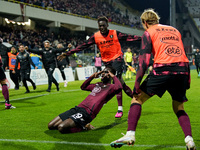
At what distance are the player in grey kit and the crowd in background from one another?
30.3 metres

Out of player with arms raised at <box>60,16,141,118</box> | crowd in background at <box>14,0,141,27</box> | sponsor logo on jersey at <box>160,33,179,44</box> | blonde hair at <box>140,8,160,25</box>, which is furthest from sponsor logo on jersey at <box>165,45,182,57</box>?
crowd in background at <box>14,0,141,27</box>

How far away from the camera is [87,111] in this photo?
522cm

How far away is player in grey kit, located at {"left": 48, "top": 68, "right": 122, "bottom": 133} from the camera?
5.13 meters

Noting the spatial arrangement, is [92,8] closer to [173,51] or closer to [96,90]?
[96,90]

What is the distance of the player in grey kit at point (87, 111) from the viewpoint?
5129 millimetres

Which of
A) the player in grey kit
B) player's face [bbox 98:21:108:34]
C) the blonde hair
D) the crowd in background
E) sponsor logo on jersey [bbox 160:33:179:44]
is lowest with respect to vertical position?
the player in grey kit

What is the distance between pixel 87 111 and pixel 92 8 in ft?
144

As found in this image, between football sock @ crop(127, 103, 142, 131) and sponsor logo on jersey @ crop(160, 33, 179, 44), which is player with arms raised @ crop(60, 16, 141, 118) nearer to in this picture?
sponsor logo on jersey @ crop(160, 33, 179, 44)

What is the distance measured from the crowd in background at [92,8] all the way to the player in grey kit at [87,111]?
99.3 feet

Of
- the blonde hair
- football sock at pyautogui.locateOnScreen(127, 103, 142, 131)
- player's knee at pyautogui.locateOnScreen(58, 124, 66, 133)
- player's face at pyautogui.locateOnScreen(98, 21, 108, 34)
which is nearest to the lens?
football sock at pyautogui.locateOnScreen(127, 103, 142, 131)

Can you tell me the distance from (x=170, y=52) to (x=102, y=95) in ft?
6.62

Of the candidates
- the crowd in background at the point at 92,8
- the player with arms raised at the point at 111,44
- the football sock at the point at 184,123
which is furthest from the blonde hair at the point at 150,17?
the crowd in background at the point at 92,8

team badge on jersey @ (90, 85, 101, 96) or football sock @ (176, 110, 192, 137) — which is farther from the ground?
team badge on jersey @ (90, 85, 101, 96)

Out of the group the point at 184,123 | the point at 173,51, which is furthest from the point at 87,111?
the point at 173,51
